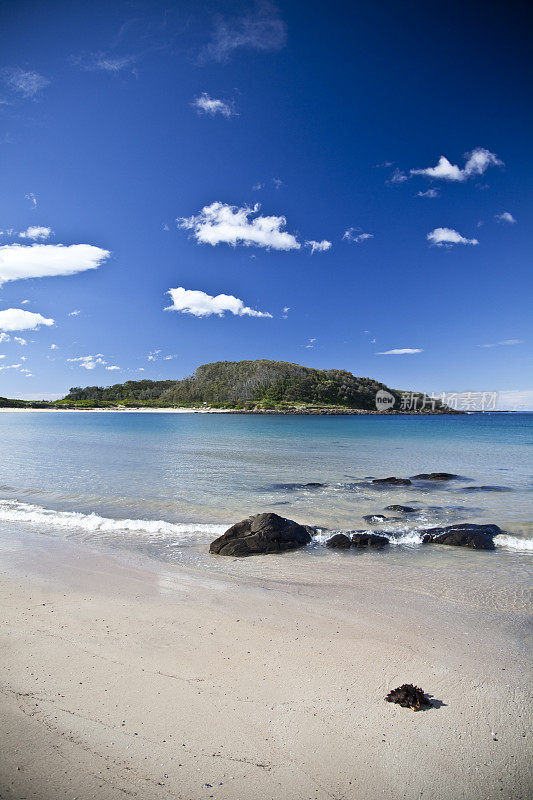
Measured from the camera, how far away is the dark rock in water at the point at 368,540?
1160 cm

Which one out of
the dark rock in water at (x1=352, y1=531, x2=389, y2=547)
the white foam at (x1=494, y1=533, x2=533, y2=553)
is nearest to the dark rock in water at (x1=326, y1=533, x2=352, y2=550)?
the dark rock in water at (x1=352, y1=531, x2=389, y2=547)

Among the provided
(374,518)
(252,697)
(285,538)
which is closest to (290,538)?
(285,538)

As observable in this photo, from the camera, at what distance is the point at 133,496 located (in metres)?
17.8

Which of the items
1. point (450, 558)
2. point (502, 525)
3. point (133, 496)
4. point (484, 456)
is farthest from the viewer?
point (484, 456)

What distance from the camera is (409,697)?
4781mm

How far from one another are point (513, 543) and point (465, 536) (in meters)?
1.48

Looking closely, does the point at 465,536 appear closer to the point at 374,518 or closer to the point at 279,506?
the point at 374,518

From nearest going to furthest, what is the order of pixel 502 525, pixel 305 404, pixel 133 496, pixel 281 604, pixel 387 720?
pixel 387 720 → pixel 281 604 → pixel 502 525 → pixel 133 496 → pixel 305 404

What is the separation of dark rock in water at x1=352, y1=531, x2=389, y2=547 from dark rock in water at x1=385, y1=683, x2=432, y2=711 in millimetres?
6734

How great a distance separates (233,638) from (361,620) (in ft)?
7.75

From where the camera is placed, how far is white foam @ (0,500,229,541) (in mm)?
12766

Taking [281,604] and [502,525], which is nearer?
[281,604]

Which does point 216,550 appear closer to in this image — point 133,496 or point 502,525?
point 133,496

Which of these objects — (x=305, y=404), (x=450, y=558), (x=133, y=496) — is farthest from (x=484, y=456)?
(x=305, y=404)
